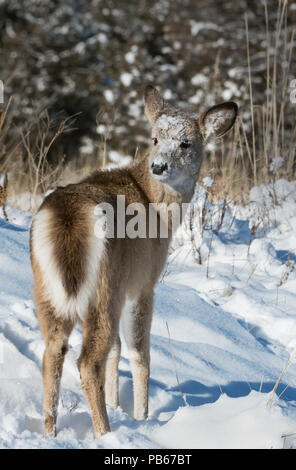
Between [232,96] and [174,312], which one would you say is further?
[232,96]

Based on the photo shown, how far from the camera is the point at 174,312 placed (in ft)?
13.9

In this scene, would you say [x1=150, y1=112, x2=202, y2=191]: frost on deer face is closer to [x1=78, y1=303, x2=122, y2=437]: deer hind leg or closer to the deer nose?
the deer nose

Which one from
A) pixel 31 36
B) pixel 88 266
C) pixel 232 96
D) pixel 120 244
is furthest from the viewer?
pixel 31 36

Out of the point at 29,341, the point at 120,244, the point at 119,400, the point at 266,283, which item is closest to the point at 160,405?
the point at 119,400

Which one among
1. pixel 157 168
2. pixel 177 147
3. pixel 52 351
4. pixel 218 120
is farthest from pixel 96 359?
pixel 218 120

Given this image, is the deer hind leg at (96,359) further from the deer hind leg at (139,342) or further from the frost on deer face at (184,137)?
the frost on deer face at (184,137)

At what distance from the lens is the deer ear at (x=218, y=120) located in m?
3.89

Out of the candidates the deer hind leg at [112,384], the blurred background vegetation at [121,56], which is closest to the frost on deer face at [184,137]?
the deer hind leg at [112,384]

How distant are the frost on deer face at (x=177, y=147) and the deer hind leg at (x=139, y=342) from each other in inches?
31.4

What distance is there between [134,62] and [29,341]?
14742mm

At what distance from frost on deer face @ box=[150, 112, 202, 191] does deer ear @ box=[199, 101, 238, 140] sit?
6 cm

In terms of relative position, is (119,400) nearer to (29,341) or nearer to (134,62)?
(29,341)

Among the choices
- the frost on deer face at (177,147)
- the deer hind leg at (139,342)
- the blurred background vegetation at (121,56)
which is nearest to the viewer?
the deer hind leg at (139,342)

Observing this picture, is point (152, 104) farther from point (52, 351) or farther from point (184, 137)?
point (52, 351)
